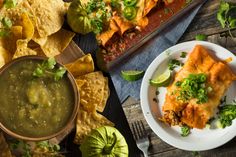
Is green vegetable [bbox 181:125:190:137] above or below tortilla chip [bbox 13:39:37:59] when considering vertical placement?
below

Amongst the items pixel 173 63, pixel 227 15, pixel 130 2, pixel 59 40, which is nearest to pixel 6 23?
pixel 59 40

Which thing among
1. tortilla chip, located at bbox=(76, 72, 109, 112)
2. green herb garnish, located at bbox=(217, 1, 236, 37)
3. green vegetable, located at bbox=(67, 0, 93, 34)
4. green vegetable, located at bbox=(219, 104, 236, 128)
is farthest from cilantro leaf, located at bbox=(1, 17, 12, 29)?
green vegetable, located at bbox=(219, 104, 236, 128)

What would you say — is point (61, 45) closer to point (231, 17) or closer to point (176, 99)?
point (176, 99)

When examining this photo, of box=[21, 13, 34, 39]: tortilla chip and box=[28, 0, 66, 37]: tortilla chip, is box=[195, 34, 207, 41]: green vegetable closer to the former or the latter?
box=[28, 0, 66, 37]: tortilla chip

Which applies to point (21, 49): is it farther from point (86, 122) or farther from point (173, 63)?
point (173, 63)

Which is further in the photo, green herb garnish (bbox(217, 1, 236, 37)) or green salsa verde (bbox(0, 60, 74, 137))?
green herb garnish (bbox(217, 1, 236, 37))

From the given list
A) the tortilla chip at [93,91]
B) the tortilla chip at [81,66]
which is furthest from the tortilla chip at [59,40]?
the tortilla chip at [93,91]

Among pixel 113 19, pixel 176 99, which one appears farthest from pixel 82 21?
pixel 176 99
